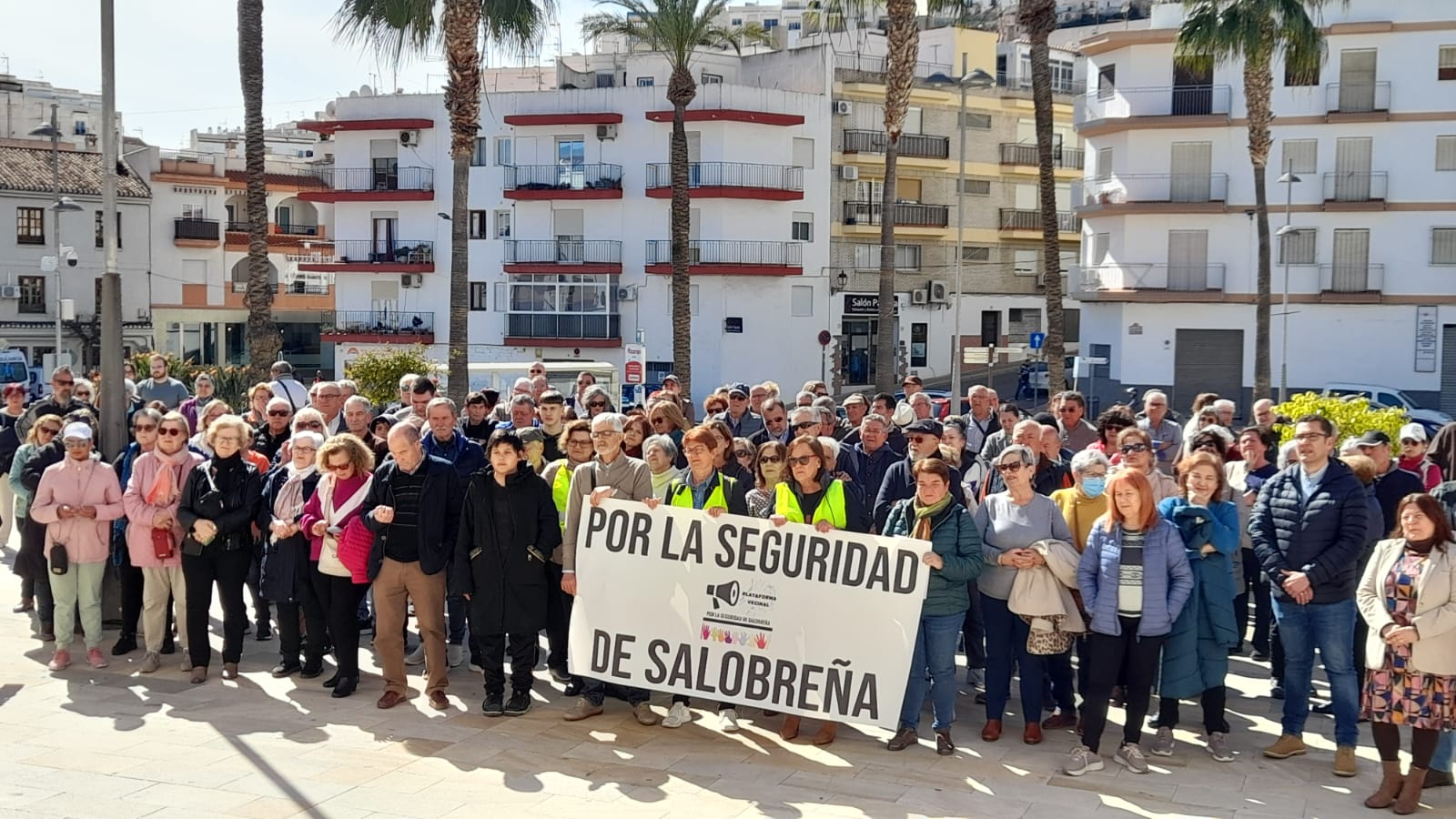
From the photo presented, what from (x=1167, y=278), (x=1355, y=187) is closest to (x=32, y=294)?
(x=1167, y=278)

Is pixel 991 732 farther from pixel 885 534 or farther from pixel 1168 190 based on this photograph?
pixel 1168 190

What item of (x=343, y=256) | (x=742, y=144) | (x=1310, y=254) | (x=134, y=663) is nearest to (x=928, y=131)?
(x=742, y=144)

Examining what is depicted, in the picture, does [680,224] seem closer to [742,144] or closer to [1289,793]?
[742,144]

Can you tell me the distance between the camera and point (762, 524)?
376 inches

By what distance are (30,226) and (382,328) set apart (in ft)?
51.5

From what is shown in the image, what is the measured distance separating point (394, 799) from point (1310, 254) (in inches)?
1721

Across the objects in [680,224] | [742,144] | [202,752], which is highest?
[742,144]

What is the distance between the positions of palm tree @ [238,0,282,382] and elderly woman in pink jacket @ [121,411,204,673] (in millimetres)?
12393

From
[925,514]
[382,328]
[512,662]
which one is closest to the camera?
[925,514]

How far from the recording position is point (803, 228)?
53156 millimetres

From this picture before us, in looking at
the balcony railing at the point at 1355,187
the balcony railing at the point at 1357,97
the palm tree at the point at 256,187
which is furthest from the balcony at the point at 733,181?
the palm tree at the point at 256,187

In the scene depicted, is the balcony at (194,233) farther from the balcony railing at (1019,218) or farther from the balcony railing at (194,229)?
the balcony railing at (1019,218)

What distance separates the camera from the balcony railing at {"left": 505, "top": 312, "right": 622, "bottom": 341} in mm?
52125

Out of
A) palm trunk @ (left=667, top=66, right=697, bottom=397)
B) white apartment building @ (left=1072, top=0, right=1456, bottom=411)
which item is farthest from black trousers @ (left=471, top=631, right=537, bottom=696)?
white apartment building @ (left=1072, top=0, right=1456, bottom=411)
